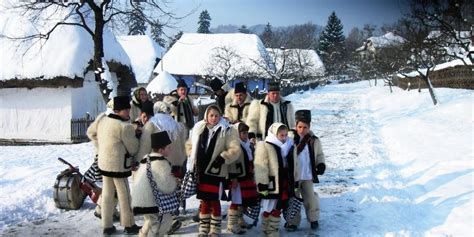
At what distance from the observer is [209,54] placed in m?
42.8

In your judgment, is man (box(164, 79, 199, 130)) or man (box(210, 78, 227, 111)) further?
man (box(210, 78, 227, 111))

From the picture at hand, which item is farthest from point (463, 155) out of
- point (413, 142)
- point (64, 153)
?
point (64, 153)

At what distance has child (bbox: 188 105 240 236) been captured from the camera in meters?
5.72

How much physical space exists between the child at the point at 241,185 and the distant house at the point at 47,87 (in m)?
13.8

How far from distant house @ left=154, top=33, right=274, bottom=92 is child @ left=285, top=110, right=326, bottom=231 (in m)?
29.2

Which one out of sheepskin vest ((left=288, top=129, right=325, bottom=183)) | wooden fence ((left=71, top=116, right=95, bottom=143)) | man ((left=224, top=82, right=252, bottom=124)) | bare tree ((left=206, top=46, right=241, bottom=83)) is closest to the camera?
sheepskin vest ((left=288, top=129, right=325, bottom=183))

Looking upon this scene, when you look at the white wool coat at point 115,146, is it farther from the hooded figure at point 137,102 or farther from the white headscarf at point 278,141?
the hooded figure at point 137,102

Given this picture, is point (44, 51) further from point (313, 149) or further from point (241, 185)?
point (313, 149)

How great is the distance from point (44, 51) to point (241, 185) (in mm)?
15639

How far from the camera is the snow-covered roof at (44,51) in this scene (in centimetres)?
1822

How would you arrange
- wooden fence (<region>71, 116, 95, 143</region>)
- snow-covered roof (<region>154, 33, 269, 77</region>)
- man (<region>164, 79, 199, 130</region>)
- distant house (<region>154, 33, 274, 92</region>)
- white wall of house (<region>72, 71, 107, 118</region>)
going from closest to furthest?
man (<region>164, 79, 199, 130</region>)
wooden fence (<region>71, 116, 95, 143</region>)
white wall of house (<region>72, 71, 107, 118</region>)
distant house (<region>154, 33, 274, 92</region>)
snow-covered roof (<region>154, 33, 269, 77</region>)

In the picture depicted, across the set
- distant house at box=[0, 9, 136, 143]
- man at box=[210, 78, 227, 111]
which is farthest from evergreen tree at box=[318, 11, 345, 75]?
man at box=[210, 78, 227, 111]

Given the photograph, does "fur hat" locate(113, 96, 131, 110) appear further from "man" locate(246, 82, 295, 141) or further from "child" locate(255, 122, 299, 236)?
"man" locate(246, 82, 295, 141)

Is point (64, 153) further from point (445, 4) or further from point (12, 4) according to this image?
point (445, 4)
